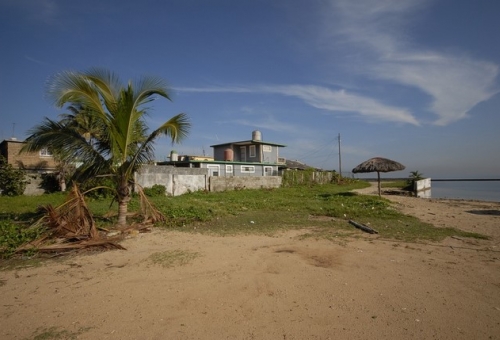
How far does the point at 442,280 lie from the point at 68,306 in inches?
211

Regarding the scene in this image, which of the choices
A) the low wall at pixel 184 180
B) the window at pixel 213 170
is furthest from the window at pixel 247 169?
the low wall at pixel 184 180

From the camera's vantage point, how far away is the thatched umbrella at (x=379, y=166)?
19328 mm

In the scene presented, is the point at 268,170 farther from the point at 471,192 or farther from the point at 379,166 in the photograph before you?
the point at 471,192

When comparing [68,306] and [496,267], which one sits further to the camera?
[496,267]

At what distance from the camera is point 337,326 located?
10.3 feet

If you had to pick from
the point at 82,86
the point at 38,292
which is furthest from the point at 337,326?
the point at 82,86

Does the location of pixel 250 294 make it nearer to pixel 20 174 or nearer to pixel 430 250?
pixel 430 250

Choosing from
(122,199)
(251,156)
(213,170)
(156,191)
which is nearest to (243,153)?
(251,156)

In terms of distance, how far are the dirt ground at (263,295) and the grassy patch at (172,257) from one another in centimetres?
7

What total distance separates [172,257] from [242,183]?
19321 millimetres

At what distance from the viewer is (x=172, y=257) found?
5645 millimetres

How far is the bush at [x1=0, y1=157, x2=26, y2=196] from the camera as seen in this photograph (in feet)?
64.0

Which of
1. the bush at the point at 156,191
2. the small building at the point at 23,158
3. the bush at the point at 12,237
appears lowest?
the bush at the point at 12,237

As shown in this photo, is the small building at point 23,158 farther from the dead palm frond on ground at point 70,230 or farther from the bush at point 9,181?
the dead palm frond on ground at point 70,230
